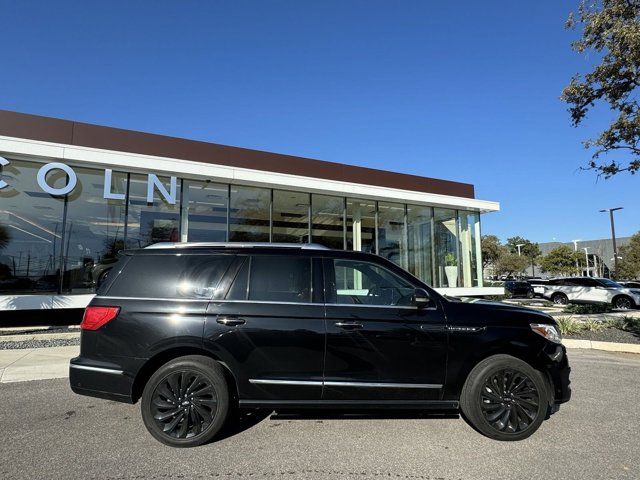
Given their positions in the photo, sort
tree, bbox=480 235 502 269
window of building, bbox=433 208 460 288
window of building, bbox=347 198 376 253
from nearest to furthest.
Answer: window of building, bbox=347 198 376 253 → window of building, bbox=433 208 460 288 → tree, bbox=480 235 502 269

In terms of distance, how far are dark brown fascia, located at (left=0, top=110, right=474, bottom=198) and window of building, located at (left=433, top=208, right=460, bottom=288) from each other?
3.55ft

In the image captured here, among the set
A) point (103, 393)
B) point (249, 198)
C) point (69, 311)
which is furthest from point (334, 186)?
point (103, 393)

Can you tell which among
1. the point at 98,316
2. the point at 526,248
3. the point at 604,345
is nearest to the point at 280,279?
the point at 98,316

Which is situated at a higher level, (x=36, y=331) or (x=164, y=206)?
(x=164, y=206)

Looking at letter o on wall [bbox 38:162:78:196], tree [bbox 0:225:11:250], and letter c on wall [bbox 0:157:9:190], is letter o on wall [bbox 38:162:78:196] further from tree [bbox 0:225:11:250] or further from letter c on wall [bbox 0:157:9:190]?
tree [bbox 0:225:11:250]

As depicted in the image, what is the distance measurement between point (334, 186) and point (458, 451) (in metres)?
12.3

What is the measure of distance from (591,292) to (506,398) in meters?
21.9

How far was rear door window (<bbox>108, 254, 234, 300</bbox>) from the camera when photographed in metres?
4.28

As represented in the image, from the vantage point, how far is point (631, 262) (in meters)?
48.8

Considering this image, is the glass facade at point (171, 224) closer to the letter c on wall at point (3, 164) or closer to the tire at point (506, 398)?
the letter c on wall at point (3, 164)

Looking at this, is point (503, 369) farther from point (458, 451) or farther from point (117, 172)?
point (117, 172)

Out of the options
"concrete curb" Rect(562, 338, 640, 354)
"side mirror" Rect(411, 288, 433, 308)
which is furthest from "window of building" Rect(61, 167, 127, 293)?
"concrete curb" Rect(562, 338, 640, 354)

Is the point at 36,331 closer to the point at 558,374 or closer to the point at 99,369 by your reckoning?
the point at 99,369

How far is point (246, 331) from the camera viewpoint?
409 centimetres
